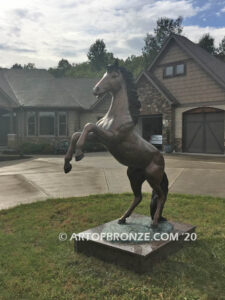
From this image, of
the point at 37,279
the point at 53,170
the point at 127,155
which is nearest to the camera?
the point at 37,279

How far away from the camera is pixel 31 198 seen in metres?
6.82

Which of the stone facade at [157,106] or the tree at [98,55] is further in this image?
the tree at [98,55]

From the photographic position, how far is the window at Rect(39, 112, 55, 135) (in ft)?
74.2

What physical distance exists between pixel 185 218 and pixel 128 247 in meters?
2.25

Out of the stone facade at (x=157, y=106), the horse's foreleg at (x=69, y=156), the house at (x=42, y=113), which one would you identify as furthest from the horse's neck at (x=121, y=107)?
the house at (x=42, y=113)

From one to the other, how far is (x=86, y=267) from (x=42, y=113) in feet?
67.4

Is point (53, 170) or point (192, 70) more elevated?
point (192, 70)

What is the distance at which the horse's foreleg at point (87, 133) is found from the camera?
2902 millimetres

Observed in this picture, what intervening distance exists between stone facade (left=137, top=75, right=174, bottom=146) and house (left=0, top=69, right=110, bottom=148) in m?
4.19

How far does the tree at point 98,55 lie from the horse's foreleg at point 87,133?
70875mm

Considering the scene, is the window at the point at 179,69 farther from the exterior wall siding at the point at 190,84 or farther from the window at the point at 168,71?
the window at the point at 168,71

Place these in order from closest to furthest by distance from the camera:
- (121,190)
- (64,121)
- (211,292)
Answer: (211,292) < (121,190) < (64,121)

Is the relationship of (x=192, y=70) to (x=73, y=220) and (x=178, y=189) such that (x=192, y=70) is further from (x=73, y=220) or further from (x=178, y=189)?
(x=73, y=220)

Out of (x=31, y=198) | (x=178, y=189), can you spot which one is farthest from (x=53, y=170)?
(x=178, y=189)
